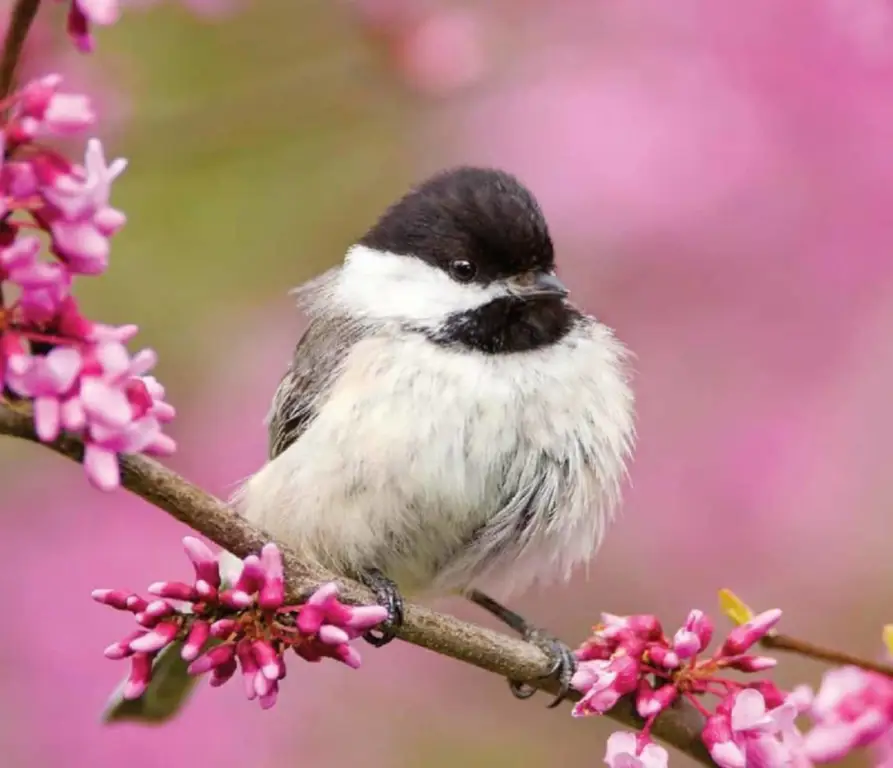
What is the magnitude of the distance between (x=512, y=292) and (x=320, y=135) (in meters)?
2.06

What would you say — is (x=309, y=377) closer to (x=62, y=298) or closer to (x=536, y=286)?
(x=536, y=286)

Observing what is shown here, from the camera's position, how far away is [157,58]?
15.0 feet

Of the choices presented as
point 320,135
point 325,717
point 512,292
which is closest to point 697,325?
point 320,135

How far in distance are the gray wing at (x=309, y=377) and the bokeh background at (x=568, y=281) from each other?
4.05ft

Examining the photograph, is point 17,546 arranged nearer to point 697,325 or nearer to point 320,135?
point 320,135

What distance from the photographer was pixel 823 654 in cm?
159

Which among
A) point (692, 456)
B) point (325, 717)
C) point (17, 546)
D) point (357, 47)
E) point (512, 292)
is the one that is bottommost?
point (325, 717)

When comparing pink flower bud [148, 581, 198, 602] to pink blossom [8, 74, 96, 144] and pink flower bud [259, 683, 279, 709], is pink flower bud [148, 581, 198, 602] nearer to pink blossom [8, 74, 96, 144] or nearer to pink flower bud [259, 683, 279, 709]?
pink flower bud [259, 683, 279, 709]

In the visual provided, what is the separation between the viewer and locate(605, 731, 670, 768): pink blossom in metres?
1.84

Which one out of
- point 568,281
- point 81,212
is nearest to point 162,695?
point 81,212

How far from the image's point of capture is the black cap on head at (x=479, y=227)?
259 centimetres

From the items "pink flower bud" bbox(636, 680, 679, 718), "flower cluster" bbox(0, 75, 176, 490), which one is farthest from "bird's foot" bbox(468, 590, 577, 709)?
"flower cluster" bbox(0, 75, 176, 490)

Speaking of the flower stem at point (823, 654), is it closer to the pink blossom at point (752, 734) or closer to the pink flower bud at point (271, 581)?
the pink blossom at point (752, 734)

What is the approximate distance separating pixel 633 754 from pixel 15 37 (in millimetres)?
1241
